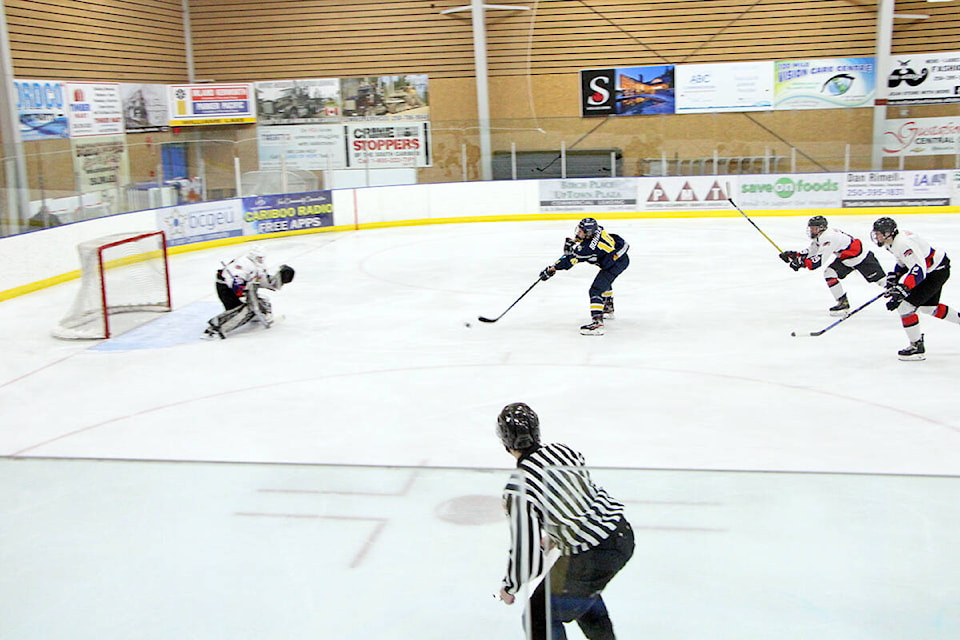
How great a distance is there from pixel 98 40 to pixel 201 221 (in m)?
5.81

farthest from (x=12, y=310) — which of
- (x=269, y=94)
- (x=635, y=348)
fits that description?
(x=269, y=94)

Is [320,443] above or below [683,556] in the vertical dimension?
below

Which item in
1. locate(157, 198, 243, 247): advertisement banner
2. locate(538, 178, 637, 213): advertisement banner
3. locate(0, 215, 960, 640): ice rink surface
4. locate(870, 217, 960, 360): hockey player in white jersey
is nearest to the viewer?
locate(0, 215, 960, 640): ice rink surface

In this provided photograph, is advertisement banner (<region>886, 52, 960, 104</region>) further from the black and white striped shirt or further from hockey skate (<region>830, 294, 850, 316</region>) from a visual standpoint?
the black and white striped shirt

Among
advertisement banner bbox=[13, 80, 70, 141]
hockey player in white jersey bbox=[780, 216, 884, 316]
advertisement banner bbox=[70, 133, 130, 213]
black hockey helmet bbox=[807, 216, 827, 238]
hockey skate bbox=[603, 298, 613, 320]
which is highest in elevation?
advertisement banner bbox=[13, 80, 70, 141]

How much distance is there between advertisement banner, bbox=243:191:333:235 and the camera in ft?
51.9

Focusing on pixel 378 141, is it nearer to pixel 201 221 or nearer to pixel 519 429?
pixel 201 221

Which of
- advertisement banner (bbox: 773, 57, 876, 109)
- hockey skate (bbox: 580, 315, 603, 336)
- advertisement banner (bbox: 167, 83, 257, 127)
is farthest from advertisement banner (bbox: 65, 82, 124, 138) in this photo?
advertisement banner (bbox: 773, 57, 876, 109)

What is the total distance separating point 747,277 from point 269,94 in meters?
13.7

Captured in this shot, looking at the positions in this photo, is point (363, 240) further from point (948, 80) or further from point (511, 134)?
point (948, 80)

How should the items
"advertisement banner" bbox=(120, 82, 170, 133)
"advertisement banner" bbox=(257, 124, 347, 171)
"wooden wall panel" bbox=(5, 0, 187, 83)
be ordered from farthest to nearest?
"advertisement banner" bbox=(257, 124, 347, 171) → "advertisement banner" bbox=(120, 82, 170, 133) → "wooden wall panel" bbox=(5, 0, 187, 83)

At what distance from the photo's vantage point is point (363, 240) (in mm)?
15602

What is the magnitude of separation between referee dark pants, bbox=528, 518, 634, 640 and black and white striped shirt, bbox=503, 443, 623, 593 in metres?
0.04

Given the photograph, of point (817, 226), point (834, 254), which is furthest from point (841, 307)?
point (817, 226)
